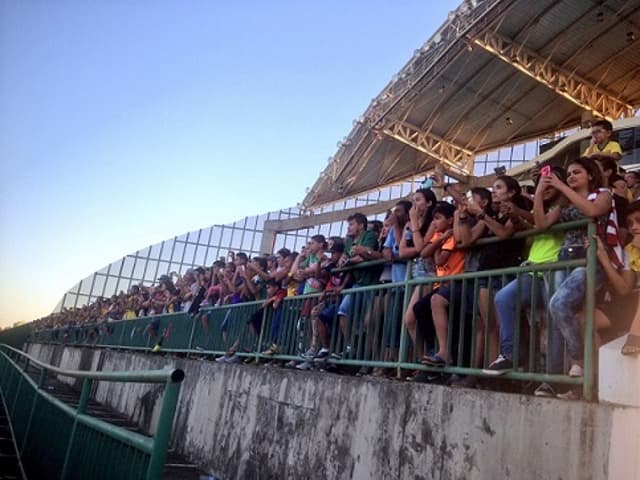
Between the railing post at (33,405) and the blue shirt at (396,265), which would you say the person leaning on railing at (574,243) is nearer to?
the blue shirt at (396,265)

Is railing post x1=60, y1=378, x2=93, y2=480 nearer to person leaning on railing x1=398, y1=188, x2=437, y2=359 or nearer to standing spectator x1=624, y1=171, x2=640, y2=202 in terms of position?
person leaning on railing x1=398, y1=188, x2=437, y2=359

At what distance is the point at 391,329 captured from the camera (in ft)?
14.4

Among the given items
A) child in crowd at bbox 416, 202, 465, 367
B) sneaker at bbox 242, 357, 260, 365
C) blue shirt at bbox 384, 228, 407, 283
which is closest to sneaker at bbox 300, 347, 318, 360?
blue shirt at bbox 384, 228, 407, 283

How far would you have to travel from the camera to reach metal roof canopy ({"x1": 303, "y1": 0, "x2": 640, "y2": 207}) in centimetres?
1271

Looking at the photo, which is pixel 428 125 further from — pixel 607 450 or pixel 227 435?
pixel 607 450

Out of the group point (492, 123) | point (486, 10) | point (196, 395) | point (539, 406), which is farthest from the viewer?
point (492, 123)

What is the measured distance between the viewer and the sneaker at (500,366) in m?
3.20

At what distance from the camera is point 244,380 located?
607 centimetres

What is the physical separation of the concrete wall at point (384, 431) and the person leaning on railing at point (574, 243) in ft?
1.13

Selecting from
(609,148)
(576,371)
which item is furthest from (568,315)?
(609,148)

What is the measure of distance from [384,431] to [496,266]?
1.49 metres

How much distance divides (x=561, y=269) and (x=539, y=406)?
0.85m

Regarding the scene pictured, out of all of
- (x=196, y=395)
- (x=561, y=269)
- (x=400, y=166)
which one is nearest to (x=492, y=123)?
(x=400, y=166)

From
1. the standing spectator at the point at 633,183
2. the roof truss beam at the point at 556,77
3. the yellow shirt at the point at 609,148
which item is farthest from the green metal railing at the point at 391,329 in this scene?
the roof truss beam at the point at 556,77
